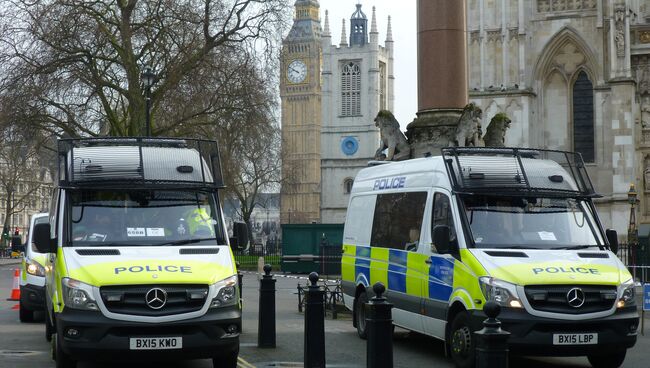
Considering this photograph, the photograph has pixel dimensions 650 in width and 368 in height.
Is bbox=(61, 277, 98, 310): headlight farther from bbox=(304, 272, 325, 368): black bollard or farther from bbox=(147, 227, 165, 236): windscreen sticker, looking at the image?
bbox=(304, 272, 325, 368): black bollard

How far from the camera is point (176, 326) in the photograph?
418 inches

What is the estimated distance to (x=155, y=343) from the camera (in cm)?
1053

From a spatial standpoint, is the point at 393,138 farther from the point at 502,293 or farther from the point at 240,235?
the point at 502,293

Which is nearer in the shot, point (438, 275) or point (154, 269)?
point (154, 269)

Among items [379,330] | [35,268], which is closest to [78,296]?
[379,330]

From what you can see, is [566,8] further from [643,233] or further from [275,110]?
[643,233]

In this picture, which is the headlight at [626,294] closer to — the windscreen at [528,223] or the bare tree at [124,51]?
the windscreen at [528,223]

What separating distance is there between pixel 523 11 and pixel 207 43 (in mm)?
13581

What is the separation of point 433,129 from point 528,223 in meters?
7.45

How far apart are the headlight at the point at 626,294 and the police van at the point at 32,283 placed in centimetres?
939

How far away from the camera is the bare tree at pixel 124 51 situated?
3556cm

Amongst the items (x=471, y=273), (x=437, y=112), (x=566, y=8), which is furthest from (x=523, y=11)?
(x=471, y=273)

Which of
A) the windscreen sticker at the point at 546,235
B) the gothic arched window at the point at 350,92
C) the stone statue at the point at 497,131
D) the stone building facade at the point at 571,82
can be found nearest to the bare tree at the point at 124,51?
the stone building facade at the point at 571,82

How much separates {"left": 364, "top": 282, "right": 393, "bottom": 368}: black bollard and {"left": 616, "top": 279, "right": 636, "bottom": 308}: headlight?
3.10 m
